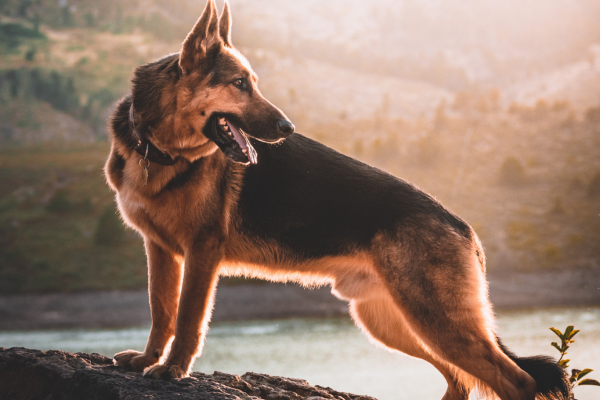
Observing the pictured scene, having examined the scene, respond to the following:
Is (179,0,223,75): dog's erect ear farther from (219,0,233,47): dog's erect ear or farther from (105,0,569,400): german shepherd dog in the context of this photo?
(219,0,233,47): dog's erect ear

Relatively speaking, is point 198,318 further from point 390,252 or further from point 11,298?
point 11,298

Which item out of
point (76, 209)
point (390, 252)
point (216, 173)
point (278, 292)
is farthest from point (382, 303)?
point (76, 209)

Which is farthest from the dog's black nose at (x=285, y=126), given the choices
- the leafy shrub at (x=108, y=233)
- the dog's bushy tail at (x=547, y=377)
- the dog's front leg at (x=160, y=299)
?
the leafy shrub at (x=108, y=233)

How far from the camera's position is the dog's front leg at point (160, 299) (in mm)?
5664

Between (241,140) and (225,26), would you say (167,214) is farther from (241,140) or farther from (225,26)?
(225,26)

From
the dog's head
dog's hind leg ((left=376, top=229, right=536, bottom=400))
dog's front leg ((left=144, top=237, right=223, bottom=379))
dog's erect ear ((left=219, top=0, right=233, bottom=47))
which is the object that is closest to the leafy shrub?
dog's erect ear ((left=219, top=0, right=233, bottom=47))

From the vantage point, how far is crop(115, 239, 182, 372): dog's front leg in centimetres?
566

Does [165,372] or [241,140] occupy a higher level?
[241,140]

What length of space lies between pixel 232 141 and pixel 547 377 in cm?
380

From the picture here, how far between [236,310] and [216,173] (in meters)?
95.5

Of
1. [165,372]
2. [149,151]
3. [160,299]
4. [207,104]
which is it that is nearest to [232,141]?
[207,104]

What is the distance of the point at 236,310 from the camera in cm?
9831

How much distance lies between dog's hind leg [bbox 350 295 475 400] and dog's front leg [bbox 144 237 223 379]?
1903 millimetres

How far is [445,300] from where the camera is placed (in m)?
5.29
